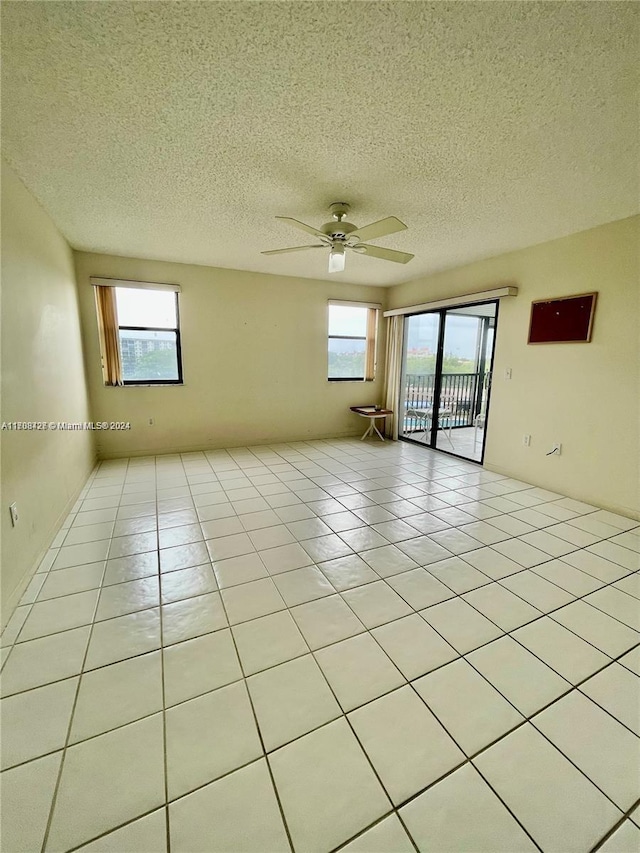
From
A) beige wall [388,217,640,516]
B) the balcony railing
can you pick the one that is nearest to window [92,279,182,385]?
the balcony railing

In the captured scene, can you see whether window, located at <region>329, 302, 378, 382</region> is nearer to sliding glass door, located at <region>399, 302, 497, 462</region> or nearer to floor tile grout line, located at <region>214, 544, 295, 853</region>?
sliding glass door, located at <region>399, 302, 497, 462</region>

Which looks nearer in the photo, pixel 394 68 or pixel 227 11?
pixel 227 11

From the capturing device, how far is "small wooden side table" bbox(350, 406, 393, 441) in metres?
5.64

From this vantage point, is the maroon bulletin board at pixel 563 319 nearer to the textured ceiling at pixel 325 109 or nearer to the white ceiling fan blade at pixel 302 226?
the textured ceiling at pixel 325 109

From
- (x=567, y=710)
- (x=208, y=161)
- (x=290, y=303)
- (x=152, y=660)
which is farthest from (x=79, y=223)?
(x=567, y=710)

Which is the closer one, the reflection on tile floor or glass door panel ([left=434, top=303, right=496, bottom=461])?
the reflection on tile floor

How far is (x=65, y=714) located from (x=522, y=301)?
4.65 meters

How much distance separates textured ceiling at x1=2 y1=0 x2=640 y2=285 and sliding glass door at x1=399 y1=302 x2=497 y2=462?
2.33m

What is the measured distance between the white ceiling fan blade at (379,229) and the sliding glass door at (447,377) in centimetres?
266

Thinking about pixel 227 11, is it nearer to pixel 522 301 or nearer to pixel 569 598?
pixel 569 598

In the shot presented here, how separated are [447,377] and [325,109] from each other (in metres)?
4.82

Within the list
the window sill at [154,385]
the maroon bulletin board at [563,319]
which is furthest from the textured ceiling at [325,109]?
the window sill at [154,385]

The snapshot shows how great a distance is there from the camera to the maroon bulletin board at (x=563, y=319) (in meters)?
3.23

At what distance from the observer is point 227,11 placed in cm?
127
